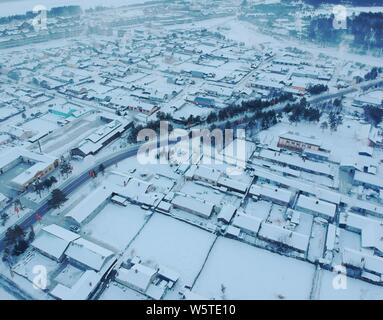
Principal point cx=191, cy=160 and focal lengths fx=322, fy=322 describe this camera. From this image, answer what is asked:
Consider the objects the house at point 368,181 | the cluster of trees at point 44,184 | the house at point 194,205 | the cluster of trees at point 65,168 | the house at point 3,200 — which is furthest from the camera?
the cluster of trees at point 65,168

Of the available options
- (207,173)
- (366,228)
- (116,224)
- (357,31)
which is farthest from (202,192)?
(357,31)

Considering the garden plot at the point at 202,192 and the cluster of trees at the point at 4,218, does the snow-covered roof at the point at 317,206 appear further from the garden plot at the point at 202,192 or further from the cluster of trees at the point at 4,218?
the cluster of trees at the point at 4,218

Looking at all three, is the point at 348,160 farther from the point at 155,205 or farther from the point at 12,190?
the point at 12,190

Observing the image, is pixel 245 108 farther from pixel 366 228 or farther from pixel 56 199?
pixel 56 199

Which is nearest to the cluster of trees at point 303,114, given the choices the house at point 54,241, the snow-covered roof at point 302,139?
the snow-covered roof at point 302,139

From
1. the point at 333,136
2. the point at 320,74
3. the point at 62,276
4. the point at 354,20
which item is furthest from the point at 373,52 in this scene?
the point at 62,276

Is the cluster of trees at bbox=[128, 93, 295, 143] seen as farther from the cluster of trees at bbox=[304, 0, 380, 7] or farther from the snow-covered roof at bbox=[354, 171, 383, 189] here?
the cluster of trees at bbox=[304, 0, 380, 7]

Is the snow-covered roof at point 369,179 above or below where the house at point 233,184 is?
below
